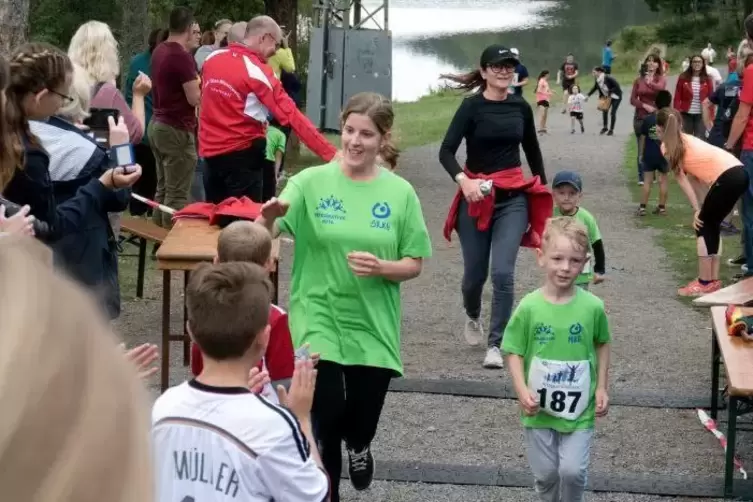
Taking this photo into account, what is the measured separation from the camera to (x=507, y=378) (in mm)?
7766

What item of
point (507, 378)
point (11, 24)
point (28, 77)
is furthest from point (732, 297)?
A: point (11, 24)

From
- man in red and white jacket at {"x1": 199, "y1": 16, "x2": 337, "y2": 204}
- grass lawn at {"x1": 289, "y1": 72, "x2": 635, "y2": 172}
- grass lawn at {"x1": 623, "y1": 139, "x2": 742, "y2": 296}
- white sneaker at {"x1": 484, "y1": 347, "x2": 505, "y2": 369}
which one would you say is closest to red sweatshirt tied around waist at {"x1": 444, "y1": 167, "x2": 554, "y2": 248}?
white sneaker at {"x1": 484, "y1": 347, "x2": 505, "y2": 369}

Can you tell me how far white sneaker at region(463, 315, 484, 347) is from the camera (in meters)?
8.45

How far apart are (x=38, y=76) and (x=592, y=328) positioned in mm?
2373

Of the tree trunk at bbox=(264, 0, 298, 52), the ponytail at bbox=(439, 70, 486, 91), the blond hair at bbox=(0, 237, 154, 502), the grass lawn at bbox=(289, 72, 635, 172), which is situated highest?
the tree trunk at bbox=(264, 0, 298, 52)

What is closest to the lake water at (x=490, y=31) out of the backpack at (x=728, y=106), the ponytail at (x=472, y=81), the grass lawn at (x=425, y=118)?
the grass lawn at (x=425, y=118)

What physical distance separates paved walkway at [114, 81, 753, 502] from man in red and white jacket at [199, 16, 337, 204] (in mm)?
1047

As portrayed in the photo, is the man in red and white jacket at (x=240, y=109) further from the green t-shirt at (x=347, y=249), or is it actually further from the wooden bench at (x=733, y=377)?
the green t-shirt at (x=347, y=249)

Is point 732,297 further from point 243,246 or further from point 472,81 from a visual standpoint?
point 243,246

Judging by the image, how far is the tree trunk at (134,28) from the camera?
20.7 meters

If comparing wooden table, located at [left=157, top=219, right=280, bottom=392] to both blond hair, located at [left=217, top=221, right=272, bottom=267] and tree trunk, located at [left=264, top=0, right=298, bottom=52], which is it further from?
tree trunk, located at [left=264, top=0, right=298, bottom=52]

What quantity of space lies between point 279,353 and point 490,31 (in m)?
65.9

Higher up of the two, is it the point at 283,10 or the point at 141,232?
the point at 283,10

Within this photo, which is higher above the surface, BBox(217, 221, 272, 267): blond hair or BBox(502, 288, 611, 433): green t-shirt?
BBox(217, 221, 272, 267): blond hair
